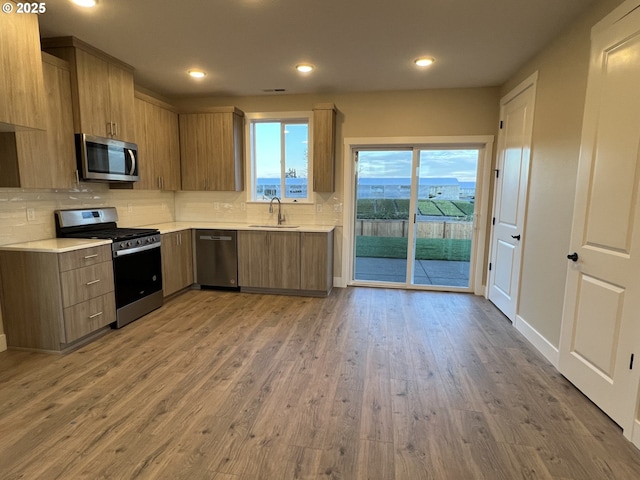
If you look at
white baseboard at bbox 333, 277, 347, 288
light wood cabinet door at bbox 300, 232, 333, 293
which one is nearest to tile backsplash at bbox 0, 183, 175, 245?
light wood cabinet door at bbox 300, 232, 333, 293

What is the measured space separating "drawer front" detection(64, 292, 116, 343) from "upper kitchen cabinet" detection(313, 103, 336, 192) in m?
2.75

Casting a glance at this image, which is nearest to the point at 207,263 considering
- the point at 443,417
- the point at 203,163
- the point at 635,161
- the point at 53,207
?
the point at 203,163

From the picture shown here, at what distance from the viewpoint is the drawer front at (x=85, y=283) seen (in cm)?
277

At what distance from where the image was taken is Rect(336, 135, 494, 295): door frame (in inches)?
173

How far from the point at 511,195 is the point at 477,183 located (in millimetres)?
858

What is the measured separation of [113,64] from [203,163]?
155 cm

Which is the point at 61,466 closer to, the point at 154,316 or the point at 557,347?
the point at 154,316

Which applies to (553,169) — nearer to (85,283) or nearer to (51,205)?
(85,283)

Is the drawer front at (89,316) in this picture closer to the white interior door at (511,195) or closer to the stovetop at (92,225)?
the stovetop at (92,225)

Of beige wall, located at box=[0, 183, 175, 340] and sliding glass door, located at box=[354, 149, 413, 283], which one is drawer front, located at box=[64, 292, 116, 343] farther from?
sliding glass door, located at box=[354, 149, 413, 283]

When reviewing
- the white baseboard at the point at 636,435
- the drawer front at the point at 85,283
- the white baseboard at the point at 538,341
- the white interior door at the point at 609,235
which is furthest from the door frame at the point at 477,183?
the drawer front at the point at 85,283

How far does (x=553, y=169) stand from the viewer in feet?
9.29

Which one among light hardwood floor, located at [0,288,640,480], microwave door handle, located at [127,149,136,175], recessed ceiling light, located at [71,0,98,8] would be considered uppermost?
recessed ceiling light, located at [71,0,98,8]

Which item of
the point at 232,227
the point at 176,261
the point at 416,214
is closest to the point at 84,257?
the point at 176,261
